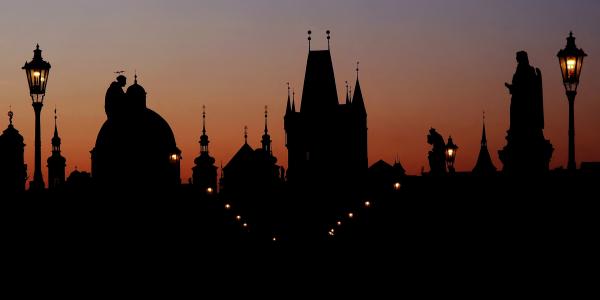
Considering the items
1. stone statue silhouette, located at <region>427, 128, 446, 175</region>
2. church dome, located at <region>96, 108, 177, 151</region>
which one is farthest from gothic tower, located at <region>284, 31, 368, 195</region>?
stone statue silhouette, located at <region>427, 128, 446, 175</region>

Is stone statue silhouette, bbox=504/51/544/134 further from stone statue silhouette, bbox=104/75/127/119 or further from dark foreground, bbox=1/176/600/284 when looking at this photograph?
stone statue silhouette, bbox=104/75/127/119

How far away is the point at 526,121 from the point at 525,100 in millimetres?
645

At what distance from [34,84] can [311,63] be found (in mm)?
153770

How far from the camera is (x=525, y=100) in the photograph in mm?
35656

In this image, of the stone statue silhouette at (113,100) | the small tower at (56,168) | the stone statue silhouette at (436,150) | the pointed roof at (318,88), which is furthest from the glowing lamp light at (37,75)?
the small tower at (56,168)

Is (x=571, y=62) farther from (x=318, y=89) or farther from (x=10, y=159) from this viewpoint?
(x=318, y=89)

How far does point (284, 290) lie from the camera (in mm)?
36875

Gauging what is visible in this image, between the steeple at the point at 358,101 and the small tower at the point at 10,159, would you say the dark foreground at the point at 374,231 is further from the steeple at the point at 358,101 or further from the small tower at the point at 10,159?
the steeple at the point at 358,101

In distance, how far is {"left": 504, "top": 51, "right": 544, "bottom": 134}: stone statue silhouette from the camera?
35325 millimetres

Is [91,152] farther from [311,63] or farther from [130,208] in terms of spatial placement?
[130,208]

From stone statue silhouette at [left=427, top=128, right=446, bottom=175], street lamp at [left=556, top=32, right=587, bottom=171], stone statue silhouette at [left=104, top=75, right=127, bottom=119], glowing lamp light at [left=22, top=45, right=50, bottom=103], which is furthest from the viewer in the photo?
stone statue silhouette at [left=104, top=75, right=127, bottom=119]

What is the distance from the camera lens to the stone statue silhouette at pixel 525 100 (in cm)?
3533

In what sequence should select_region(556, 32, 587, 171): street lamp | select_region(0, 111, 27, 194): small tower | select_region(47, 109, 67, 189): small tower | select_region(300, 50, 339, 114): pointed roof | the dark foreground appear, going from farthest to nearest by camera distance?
select_region(47, 109, 67, 189): small tower, select_region(300, 50, 339, 114): pointed roof, select_region(0, 111, 27, 194): small tower, the dark foreground, select_region(556, 32, 587, 171): street lamp

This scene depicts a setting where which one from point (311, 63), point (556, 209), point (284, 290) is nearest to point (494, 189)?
point (556, 209)
